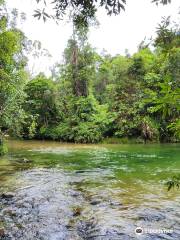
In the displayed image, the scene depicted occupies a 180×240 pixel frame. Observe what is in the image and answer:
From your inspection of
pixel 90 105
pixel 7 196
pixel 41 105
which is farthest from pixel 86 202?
pixel 41 105

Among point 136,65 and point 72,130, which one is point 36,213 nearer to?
point 72,130

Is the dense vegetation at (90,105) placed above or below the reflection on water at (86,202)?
above

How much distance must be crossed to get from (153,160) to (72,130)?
628 inches

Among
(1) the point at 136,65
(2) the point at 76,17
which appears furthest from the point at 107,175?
(1) the point at 136,65

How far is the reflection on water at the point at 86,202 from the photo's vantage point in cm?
630

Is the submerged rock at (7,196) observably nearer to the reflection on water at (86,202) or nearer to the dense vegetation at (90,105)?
the reflection on water at (86,202)

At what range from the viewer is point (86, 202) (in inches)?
333

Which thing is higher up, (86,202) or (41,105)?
(41,105)

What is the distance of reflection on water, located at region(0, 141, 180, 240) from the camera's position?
20.7 ft

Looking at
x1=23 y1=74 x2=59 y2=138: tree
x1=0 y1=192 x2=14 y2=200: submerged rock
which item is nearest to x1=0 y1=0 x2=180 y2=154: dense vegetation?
x1=23 y1=74 x2=59 y2=138: tree

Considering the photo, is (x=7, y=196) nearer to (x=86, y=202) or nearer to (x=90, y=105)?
(x=86, y=202)

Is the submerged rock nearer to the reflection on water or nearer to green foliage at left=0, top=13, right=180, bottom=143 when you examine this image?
the reflection on water

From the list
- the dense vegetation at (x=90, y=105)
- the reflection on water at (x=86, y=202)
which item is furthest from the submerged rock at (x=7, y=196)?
the dense vegetation at (x=90, y=105)

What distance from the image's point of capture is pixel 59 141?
32625 mm
